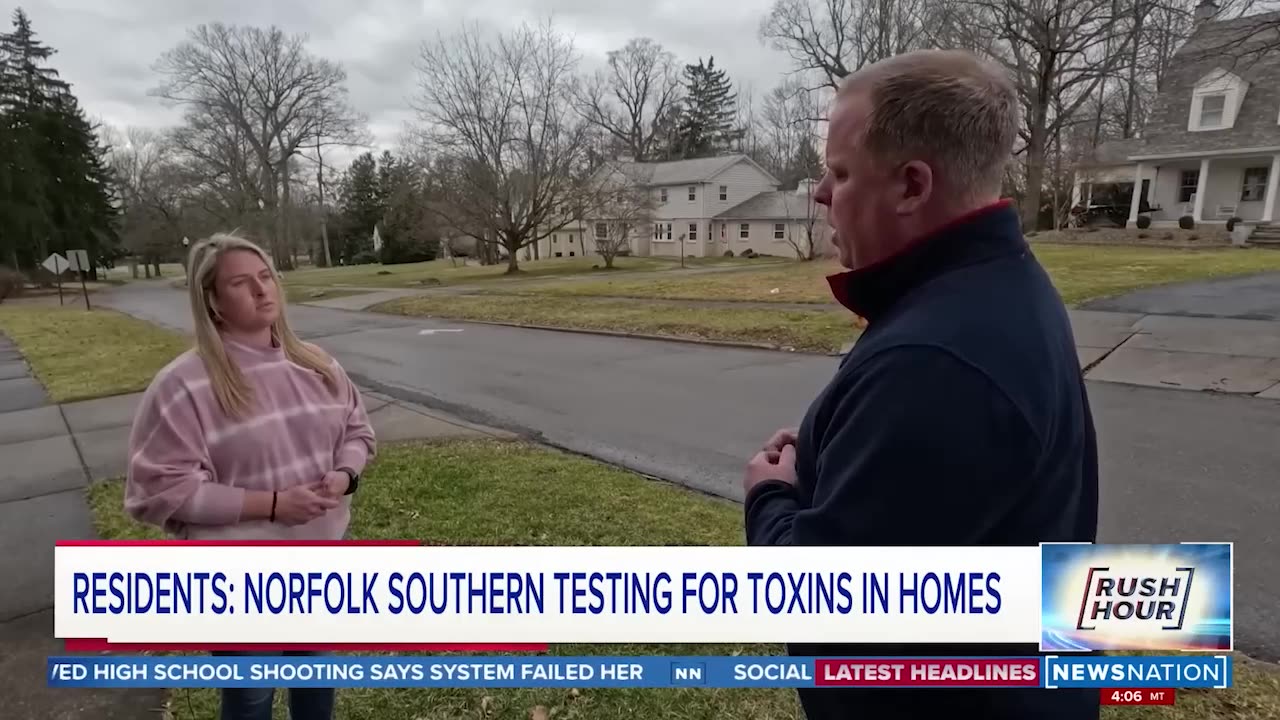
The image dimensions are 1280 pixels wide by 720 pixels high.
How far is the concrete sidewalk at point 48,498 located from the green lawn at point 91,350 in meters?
0.45

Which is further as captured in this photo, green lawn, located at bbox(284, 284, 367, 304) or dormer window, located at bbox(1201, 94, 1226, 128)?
dormer window, located at bbox(1201, 94, 1226, 128)

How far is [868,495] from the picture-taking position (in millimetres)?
1143

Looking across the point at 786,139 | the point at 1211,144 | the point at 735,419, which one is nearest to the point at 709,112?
the point at 786,139

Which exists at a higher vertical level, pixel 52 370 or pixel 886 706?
pixel 886 706

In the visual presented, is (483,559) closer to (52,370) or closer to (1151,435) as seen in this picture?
(1151,435)

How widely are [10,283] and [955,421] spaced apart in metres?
44.8

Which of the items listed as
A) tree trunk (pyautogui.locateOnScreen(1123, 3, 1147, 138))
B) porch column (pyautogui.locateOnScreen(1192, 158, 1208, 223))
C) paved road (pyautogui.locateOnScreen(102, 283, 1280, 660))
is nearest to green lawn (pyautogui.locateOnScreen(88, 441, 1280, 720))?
paved road (pyautogui.locateOnScreen(102, 283, 1280, 660))

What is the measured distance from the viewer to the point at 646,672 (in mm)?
2439

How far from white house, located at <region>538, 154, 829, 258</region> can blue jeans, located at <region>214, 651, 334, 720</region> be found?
42.3 meters

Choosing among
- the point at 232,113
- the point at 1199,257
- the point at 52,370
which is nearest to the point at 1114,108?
the point at 1199,257

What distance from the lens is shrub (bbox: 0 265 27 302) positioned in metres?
32.8

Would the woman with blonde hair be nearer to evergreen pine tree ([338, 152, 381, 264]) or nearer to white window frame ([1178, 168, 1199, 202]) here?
white window frame ([1178, 168, 1199, 202])

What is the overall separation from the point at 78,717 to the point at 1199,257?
26.0 meters

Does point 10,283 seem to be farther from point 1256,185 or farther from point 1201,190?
point 1256,185
